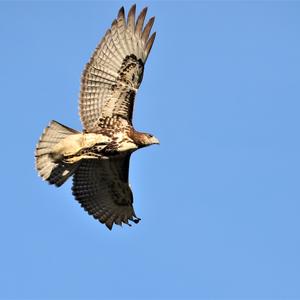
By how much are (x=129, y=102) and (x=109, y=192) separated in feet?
7.54

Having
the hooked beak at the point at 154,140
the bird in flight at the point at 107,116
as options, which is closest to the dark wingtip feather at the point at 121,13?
the bird in flight at the point at 107,116

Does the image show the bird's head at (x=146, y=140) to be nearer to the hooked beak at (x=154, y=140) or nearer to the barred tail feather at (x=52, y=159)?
the hooked beak at (x=154, y=140)

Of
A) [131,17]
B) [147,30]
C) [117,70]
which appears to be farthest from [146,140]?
[131,17]

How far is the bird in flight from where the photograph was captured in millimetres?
18562

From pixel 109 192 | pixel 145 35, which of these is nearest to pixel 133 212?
pixel 109 192

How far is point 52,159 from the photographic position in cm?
1881

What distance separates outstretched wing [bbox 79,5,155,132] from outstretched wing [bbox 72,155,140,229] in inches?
54.9

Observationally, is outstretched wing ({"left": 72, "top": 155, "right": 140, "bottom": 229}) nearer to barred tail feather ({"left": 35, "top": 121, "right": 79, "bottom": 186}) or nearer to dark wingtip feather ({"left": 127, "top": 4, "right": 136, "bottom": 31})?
barred tail feather ({"left": 35, "top": 121, "right": 79, "bottom": 186})

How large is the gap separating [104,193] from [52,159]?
6.70 feet

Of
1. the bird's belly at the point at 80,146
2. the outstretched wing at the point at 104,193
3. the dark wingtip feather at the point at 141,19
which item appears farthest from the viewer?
the outstretched wing at the point at 104,193

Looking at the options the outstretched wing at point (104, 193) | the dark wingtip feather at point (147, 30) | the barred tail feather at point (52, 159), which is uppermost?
the dark wingtip feather at point (147, 30)

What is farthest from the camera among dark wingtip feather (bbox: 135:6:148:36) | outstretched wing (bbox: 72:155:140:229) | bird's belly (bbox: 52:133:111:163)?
outstretched wing (bbox: 72:155:140:229)

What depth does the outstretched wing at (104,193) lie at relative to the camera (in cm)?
2008

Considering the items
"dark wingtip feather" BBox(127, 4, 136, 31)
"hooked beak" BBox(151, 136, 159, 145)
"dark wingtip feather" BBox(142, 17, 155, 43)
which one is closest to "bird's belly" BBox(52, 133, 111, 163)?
"hooked beak" BBox(151, 136, 159, 145)
